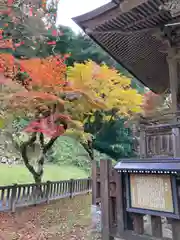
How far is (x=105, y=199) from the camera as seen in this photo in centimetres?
360

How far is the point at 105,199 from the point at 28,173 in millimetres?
12759

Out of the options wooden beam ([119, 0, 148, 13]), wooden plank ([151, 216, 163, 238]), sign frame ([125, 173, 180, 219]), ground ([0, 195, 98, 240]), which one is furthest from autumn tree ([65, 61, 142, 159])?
wooden plank ([151, 216, 163, 238])

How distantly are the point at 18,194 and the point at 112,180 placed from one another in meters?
5.47

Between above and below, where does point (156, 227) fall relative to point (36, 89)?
below

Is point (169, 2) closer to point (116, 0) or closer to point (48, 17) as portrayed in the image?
point (116, 0)

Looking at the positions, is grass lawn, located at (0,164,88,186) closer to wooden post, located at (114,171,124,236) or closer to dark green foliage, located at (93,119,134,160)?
dark green foliage, located at (93,119,134,160)

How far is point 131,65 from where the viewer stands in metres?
7.09

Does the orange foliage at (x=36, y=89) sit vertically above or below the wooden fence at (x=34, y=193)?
above

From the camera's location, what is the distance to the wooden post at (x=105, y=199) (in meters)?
3.55

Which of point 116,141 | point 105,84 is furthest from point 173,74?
point 116,141

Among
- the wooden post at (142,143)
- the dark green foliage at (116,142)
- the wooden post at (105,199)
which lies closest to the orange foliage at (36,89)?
the wooden post at (142,143)

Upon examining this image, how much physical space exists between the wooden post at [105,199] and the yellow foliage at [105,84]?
613 cm

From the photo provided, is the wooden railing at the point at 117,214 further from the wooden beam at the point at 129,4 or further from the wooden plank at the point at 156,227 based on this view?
the wooden beam at the point at 129,4

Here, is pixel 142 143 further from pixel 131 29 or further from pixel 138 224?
pixel 131 29
